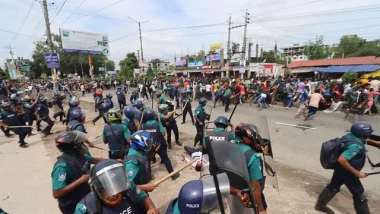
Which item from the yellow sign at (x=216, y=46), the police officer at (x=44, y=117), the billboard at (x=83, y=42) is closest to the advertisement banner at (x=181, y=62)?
the yellow sign at (x=216, y=46)

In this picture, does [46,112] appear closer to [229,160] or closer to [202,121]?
[202,121]

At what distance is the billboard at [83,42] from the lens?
28820 mm

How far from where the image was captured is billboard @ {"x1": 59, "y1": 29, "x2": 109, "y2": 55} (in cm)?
2882

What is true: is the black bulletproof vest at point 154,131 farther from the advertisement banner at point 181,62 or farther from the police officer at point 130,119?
the advertisement banner at point 181,62

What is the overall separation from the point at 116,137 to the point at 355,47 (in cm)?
5916

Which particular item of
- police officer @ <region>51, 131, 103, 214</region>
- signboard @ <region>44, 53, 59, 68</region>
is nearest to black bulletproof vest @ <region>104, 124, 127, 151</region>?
police officer @ <region>51, 131, 103, 214</region>

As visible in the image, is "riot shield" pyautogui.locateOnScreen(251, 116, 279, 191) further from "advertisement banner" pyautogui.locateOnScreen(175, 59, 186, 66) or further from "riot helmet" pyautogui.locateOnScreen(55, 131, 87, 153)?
"advertisement banner" pyautogui.locateOnScreen(175, 59, 186, 66)

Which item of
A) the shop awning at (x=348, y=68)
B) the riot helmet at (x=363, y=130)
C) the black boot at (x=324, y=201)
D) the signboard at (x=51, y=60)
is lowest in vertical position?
the black boot at (x=324, y=201)

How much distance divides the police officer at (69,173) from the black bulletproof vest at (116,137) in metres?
1.51

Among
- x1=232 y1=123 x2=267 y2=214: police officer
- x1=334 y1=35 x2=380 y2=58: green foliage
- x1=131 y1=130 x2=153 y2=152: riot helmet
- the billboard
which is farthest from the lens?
x1=334 y1=35 x2=380 y2=58: green foliage

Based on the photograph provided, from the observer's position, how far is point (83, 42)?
3080cm

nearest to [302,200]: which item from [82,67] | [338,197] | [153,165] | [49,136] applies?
[338,197]

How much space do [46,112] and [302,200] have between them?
31.1 ft

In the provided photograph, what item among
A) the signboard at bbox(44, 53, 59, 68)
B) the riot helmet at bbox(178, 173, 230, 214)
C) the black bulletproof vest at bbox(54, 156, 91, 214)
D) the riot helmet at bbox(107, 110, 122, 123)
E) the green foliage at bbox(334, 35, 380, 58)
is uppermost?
the green foliage at bbox(334, 35, 380, 58)
